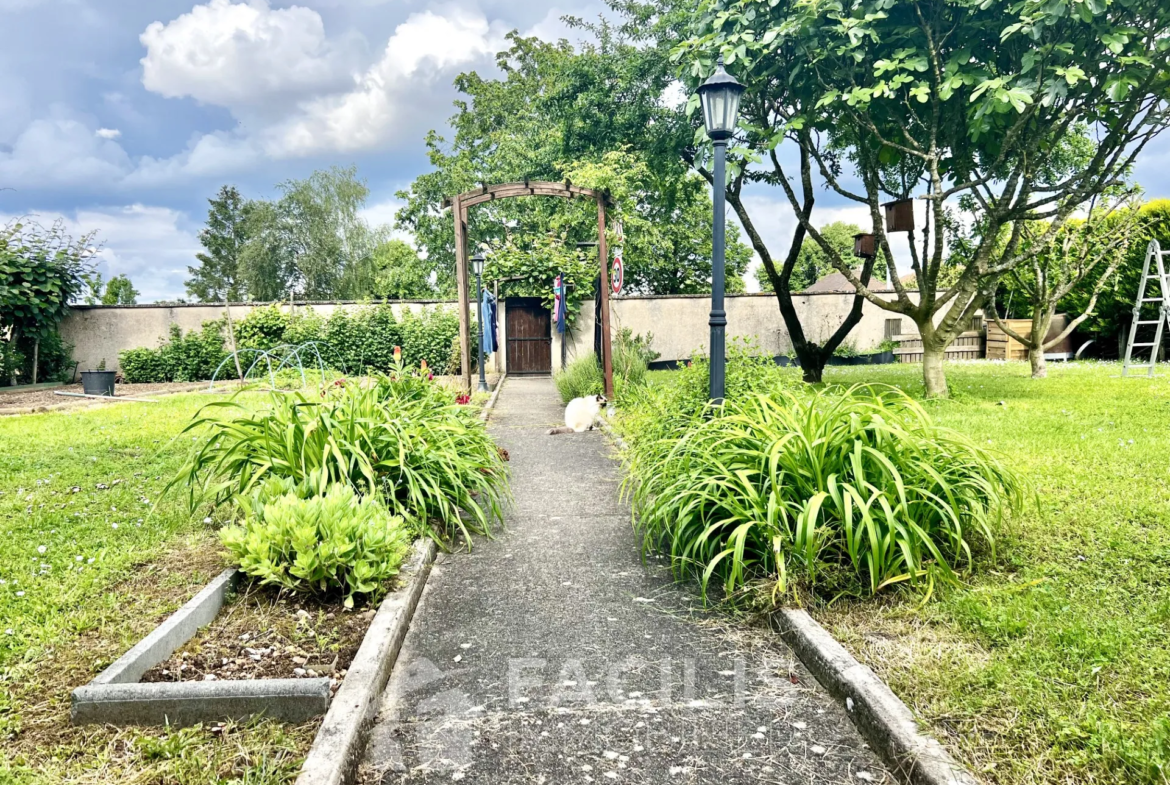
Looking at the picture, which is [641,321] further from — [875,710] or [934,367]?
[875,710]

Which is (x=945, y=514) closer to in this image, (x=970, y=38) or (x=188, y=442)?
(x=188, y=442)

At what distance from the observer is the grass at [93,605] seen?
1835 mm

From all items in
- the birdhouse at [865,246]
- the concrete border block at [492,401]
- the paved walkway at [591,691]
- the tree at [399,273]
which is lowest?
the paved walkway at [591,691]

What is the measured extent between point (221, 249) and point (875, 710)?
40.5 metres

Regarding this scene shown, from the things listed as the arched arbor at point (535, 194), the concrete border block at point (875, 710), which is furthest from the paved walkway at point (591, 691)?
the arched arbor at point (535, 194)

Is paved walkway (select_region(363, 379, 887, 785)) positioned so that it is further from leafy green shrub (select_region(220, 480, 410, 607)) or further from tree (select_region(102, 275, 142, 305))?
tree (select_region(102, 275, 142, 305))

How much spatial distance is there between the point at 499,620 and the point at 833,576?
55.3 inches

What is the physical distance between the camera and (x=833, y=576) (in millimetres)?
2807

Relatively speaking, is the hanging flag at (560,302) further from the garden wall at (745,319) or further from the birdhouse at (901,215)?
the birdhouse at (901,215)

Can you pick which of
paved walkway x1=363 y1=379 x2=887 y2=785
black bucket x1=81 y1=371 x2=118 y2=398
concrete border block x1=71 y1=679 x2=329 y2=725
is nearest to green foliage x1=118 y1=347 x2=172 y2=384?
black bucket x1=81 y1=371 x2=118 y2=398

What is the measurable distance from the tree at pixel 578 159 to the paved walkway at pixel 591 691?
914 centimetres

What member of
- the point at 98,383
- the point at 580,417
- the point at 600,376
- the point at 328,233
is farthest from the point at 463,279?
the point at 328,233

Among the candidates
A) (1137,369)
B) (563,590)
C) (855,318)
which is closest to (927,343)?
(855,318)

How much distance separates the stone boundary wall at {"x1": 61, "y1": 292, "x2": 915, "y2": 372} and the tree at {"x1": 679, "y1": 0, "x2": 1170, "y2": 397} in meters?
7.22
